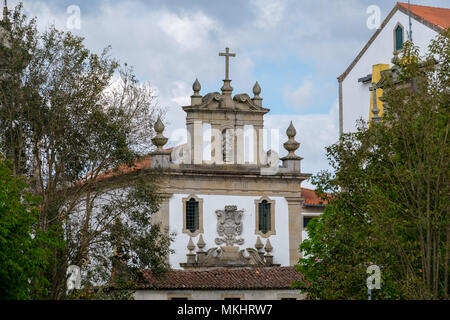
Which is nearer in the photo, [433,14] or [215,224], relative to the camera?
[215,224]

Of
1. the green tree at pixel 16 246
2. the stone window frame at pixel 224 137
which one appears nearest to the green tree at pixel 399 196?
the green tree at pixel 16 246

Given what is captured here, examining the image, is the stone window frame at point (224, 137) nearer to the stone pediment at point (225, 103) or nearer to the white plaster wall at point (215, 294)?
the stone pediment at point (225, 103)

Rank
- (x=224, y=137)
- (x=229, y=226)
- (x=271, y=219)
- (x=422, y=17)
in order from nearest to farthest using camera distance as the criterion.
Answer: (x=229, y=226) < (x=224, y=137) < (x=271, y=219) < (x=422, y=17)

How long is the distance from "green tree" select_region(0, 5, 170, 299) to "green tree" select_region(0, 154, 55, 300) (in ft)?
14.1

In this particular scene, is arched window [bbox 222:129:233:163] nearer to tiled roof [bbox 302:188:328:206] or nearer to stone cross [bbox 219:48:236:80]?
stone cross [bbox 219:48:236:80]

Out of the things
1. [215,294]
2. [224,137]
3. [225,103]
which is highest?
[225,103]

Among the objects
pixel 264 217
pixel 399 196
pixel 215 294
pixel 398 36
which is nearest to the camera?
pixel 399 196

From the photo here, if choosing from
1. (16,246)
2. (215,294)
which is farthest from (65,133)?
(215,294)

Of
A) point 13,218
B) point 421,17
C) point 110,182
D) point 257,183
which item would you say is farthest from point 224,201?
point 13,218

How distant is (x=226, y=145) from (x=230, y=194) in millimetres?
2481

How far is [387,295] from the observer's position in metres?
29.7

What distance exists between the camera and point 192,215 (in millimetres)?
56750

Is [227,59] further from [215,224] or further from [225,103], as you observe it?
[215,224]

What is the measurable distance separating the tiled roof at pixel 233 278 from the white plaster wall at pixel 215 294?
22 centimetres
